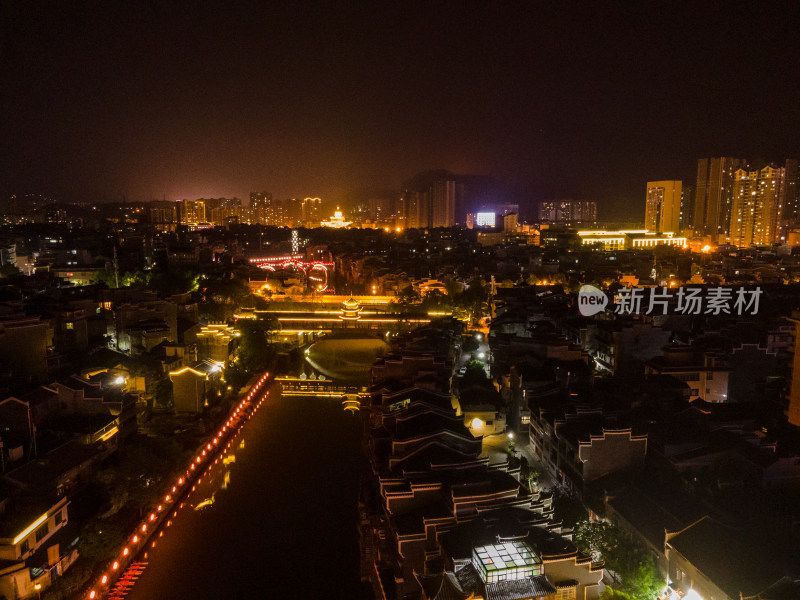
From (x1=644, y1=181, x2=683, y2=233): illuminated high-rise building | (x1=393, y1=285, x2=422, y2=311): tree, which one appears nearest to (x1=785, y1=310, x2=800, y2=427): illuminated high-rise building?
(x1=393, y1=285, x2=422, y2=311): tree

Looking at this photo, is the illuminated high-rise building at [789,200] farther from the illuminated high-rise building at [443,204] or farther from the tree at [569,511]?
the tree at [569,511]

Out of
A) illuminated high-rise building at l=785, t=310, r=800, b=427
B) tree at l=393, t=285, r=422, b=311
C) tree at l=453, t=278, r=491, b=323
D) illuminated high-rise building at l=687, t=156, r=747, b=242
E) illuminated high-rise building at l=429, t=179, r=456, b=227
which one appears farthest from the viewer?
illuminated high-rise building at l=429, t=179, r=456, b=227

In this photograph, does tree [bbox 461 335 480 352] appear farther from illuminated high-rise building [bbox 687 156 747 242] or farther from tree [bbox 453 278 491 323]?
illuminated high-rise building [bbox 687 156 747 242]

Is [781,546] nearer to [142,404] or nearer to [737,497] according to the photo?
[737,497]

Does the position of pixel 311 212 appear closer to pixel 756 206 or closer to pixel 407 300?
pixel 756 206

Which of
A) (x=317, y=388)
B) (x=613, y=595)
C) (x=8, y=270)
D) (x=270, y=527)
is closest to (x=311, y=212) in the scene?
(x=8, y=270)

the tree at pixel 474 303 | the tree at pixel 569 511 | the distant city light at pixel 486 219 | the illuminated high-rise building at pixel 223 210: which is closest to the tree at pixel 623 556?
the tree at pixel 569 511
